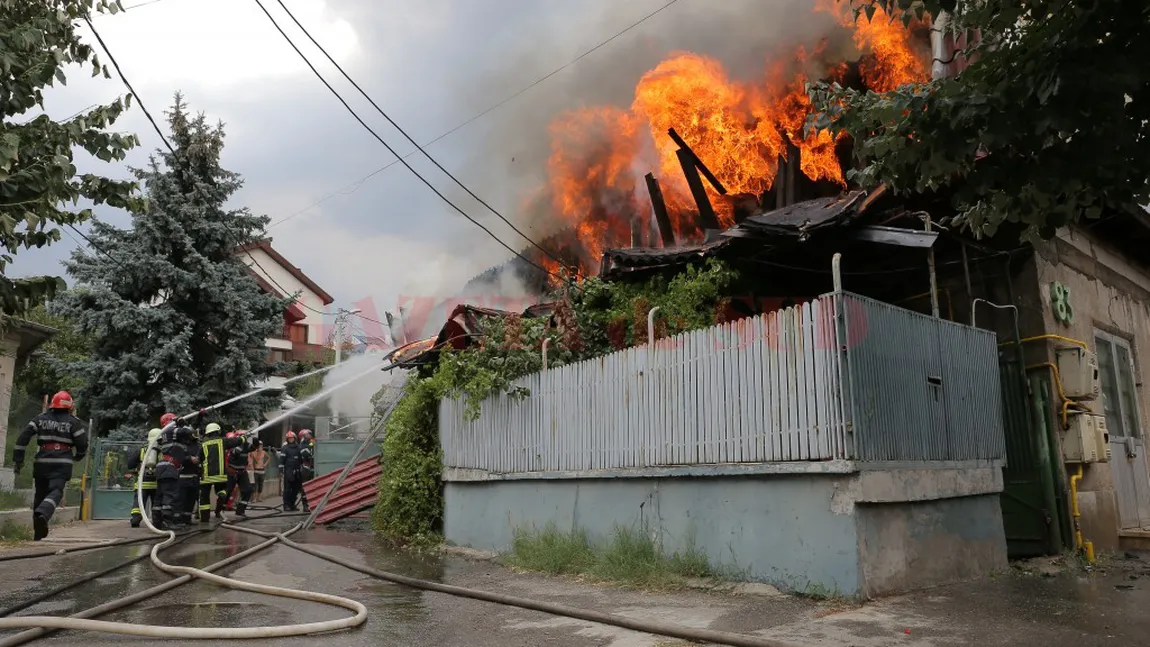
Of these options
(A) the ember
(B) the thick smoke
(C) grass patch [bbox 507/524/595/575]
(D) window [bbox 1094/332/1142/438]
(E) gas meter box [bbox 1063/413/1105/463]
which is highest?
(A) the ember

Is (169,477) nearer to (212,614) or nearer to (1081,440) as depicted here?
(212,614)

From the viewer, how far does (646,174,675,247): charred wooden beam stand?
1321 cm

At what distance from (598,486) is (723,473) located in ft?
5.94

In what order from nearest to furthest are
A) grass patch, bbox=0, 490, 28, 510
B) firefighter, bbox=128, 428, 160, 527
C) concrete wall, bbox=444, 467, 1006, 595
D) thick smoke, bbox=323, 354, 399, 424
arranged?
concrete wall, bbox=444, 467, 1006, 595
firefighter, bbox=128, 428, 160, 527
grass patch, bbox=0, 490, 28, 510
thick smoke, bbox=323, 354, 399, 424

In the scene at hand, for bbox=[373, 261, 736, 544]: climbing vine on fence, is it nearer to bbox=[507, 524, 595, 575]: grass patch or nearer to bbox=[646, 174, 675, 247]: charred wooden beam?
bbox=[507, 524, 595, 575]: grass patch

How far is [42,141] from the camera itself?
6520mm

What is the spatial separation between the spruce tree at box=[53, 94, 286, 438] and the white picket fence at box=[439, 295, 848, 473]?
40.3 ft

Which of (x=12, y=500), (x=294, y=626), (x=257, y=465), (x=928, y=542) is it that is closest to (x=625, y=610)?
(x=294, y=626)

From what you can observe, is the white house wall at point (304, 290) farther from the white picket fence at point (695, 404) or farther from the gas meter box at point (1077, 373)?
the gas meter box at point (1077, 373)

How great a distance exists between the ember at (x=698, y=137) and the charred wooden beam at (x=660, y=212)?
1.93 feet

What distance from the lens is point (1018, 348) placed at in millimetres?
8422

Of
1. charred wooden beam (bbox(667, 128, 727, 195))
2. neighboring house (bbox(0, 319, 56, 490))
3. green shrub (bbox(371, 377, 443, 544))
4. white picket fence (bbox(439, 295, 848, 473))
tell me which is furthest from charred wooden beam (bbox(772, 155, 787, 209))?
neighboring house (bbox(0, 319, 56, 490))

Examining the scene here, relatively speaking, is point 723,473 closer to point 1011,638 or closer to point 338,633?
point 1011,638

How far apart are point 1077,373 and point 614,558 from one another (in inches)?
201
